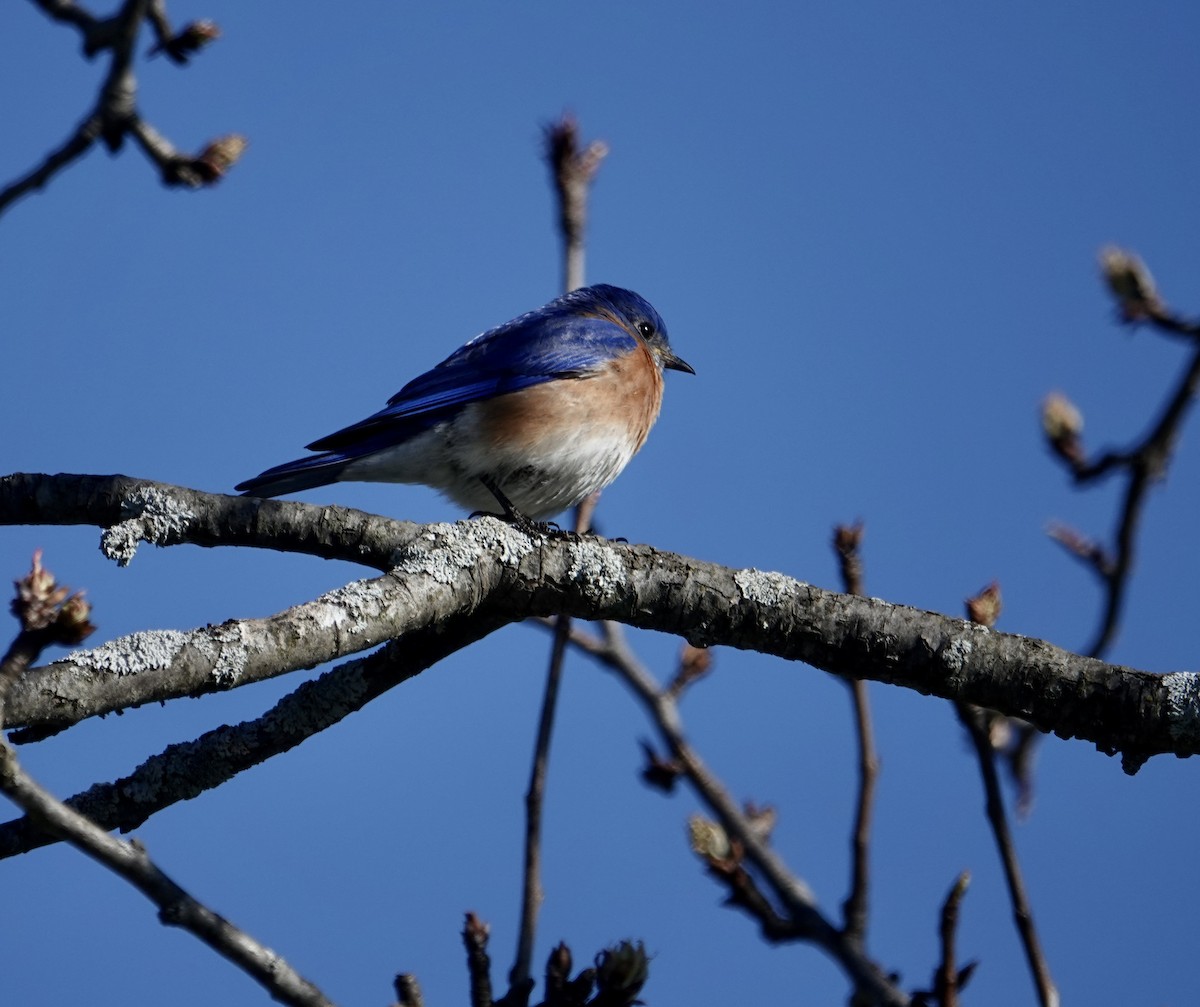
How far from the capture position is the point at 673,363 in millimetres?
7805

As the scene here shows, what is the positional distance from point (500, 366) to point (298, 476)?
137 cm

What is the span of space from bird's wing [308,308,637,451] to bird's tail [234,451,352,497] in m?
0.12

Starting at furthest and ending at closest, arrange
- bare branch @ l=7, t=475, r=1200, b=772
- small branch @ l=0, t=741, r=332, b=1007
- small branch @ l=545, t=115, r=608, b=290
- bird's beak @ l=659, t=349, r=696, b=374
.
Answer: bird's beak @ l=659, t=349, r=696, b=374 < small branch @ l=545, t=115, r=608, b=290 < bare branch @ l=7, t=475, r=1200, b=772 < small branch @ l=0, t=741, r=332, b=1007

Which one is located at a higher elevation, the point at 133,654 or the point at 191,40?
the point at 191,40

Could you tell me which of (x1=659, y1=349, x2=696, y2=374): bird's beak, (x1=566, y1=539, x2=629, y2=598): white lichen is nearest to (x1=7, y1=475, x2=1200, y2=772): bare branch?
(x1=566, y1=539, x2=629, y2=598): white lichen

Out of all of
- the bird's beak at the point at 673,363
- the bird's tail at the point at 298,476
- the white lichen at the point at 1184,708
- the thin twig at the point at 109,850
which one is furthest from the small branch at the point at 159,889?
the bird's beak at the point at 673,363

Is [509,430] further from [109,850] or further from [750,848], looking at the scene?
[109,850]

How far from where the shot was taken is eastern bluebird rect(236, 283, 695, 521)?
598 cm

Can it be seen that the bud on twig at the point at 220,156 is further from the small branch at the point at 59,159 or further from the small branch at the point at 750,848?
the small branch at the point at 750,848

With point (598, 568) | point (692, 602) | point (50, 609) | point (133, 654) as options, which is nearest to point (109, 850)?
point (50, 609)

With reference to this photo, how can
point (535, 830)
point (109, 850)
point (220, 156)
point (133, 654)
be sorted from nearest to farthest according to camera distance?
1. point (109, 850)
2. point (133, 654)
3. point (535, 830)
4. point (220, 156)

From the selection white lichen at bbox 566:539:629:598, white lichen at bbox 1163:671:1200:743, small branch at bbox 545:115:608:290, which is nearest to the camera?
white lichen at bbox 1163:671:1200:743

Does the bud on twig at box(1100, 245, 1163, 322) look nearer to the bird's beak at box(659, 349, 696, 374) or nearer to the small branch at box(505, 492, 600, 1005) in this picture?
the small branch at box(505, 492, 600, 1005)

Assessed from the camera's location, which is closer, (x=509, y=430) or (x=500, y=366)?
(x=509, y=430)
